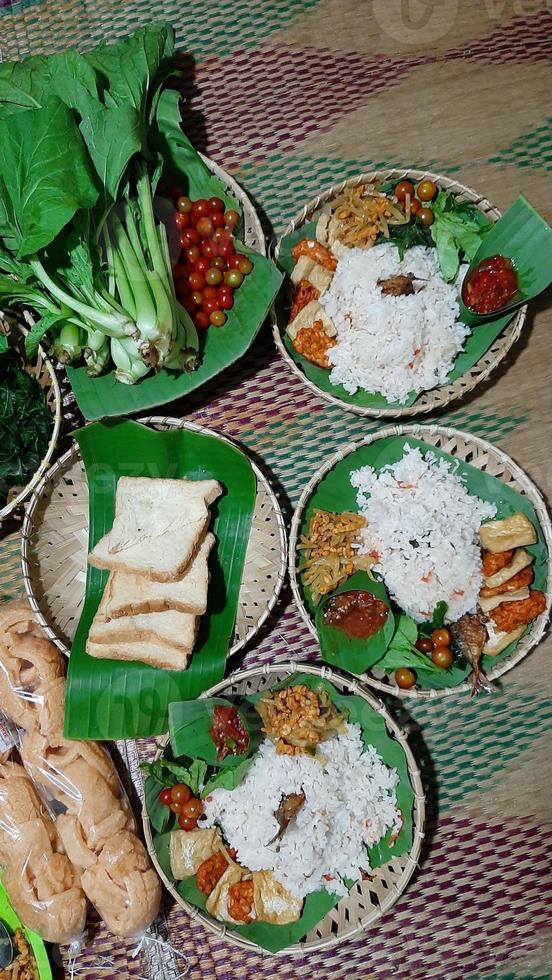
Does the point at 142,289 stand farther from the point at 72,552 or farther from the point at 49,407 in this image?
the point at 72,552

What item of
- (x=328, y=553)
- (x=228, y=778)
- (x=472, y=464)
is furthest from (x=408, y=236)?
(x=228, y=778)

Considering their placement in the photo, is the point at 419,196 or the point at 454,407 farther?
the point at 454,407

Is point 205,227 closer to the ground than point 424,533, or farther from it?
farther from it

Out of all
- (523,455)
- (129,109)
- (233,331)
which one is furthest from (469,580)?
(129,109)

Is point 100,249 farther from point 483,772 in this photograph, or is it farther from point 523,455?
point 483,772

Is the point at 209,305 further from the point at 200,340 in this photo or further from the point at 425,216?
the point at 425,216

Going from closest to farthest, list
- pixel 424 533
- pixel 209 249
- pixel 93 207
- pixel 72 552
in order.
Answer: pixel 93 207 < pixel 424 533 < pixel 209 249 < pixel 72 552

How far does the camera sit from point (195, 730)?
2.62 metres

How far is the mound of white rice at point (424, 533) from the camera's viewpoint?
2756mm

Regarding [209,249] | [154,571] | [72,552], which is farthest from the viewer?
[72,552]

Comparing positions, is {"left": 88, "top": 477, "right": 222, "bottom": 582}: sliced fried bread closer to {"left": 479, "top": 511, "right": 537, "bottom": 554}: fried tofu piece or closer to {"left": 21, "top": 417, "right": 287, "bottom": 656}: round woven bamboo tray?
{"left": 21, "top": 417, "right": 287, "bottom": 656}: round woven bamboo tray

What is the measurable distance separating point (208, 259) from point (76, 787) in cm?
211

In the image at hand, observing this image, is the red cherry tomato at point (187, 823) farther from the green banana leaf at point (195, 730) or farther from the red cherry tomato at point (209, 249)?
the red cherry tomato at point (209, 249)

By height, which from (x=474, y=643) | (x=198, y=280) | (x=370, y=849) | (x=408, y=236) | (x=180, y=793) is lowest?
(x=370, y=849)
